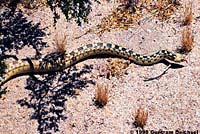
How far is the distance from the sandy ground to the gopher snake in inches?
5.4

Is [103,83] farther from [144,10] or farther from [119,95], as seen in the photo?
[144,10]

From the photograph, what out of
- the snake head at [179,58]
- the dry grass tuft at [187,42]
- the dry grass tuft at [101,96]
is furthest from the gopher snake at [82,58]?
the dry grass tuft at [101,96]

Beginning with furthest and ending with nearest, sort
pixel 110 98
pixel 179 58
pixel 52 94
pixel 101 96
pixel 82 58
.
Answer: pixel 82 58
pixel 179 58
pixel 52 94
pixel 110 98
pixel 101 96

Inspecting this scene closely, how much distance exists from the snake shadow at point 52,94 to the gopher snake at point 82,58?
6.5 inches

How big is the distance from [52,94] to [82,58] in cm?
116

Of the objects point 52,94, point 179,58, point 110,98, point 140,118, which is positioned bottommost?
point 140,118

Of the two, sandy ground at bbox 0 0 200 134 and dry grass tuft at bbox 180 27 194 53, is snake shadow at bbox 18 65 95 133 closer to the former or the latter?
sandy ground at bbox 0 0 200 134

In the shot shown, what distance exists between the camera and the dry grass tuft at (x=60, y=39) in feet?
31.6

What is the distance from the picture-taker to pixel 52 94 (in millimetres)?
8859

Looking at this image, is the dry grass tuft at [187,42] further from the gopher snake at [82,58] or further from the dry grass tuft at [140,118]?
the dry grass tuft at [140,118]

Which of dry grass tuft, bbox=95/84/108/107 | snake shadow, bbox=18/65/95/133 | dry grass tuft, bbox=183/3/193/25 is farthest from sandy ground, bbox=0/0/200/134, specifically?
dry grass tuft, bbox=183/3/193/25

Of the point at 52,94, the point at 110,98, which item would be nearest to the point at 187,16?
the point at 110,98

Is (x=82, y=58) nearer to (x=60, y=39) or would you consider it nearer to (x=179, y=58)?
(x=60, y=39)

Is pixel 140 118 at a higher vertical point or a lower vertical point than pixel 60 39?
lower
